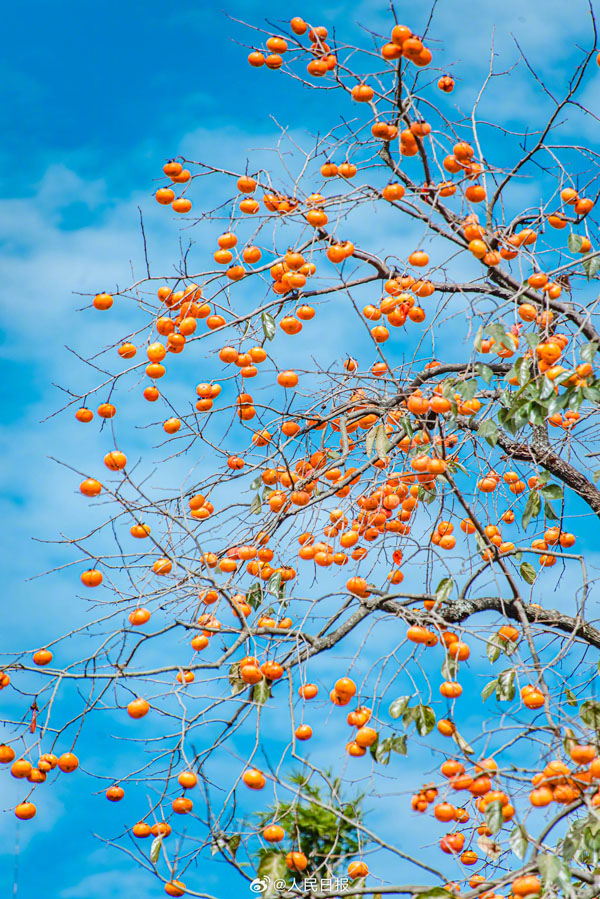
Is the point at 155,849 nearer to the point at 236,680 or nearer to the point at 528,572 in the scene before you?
the point at 236,680

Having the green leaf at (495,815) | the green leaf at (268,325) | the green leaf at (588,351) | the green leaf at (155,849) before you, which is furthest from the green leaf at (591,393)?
the green leaf at (155,849)

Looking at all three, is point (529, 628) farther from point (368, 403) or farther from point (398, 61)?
point (398, 61)

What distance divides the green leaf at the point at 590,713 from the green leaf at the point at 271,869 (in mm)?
1117

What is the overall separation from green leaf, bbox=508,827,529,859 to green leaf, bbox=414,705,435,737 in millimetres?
464

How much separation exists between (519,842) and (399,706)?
0.61 m

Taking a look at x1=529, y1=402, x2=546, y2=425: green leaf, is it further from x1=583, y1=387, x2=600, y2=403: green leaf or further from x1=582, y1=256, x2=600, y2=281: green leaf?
x1=582, y1=256, x2=600, y2=281: green leaf

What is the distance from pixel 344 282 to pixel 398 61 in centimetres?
88

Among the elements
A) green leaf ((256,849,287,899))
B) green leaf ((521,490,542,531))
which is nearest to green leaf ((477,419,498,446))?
green leaf ((521,490,542,531))

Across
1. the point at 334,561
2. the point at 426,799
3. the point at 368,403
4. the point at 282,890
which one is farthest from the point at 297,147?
the point at 282,890

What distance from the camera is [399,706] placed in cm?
294

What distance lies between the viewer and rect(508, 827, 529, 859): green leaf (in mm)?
2447

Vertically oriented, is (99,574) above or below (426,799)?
above

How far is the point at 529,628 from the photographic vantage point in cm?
306

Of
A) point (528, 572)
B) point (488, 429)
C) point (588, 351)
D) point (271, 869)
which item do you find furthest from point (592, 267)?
point (271, 869)
